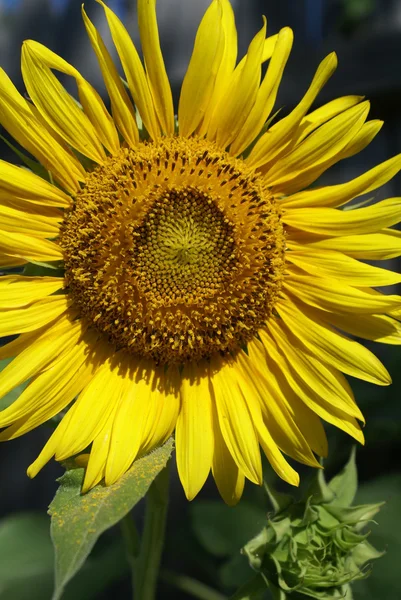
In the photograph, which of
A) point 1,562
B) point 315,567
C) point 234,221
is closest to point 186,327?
point 234,221

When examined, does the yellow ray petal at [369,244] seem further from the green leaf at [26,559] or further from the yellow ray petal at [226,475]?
the green leaf at [26,559]

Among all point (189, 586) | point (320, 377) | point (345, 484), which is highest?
point (320, 377)

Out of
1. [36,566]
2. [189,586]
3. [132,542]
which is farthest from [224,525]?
[132,542]

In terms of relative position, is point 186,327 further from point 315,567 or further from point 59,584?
point 59,584

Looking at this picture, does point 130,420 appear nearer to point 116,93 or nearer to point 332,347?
point 332,347

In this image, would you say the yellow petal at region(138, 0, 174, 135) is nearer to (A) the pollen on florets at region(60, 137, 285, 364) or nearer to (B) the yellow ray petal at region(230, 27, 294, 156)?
(A) the pollen on florets at region(60, 137, 285, 364)

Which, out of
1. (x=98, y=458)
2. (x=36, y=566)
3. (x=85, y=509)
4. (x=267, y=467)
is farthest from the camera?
(x=36, y=566)
